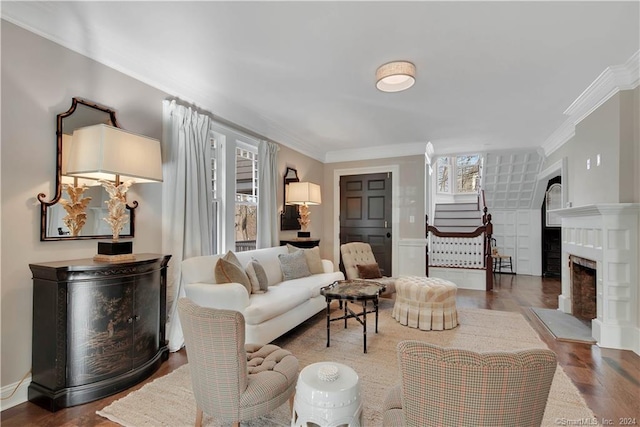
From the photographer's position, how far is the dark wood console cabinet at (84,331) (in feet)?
6.57

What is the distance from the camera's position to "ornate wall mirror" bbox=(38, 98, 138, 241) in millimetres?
2225

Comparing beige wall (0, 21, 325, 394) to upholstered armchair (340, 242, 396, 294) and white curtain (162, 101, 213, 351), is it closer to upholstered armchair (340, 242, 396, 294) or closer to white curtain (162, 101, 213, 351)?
white curtain (162, 101, 213, 351)

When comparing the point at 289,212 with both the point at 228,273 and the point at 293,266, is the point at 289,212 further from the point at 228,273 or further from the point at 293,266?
the point at 228,273

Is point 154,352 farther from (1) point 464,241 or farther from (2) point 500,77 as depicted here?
(1) point 464,241

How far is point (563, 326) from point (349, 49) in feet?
12.9

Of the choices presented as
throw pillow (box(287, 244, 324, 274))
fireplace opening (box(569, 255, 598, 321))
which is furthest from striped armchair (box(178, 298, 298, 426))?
fireplace opening (box(569, 255, 598, 321))

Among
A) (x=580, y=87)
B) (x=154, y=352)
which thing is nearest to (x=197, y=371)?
(x=154, y=352)

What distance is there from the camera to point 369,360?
9.00 ft

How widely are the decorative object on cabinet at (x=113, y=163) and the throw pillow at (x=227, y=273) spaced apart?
76cm

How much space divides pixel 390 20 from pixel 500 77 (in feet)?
5.15

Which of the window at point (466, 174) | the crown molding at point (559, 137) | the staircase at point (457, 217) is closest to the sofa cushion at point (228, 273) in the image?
the crown molding at point (559, 137)

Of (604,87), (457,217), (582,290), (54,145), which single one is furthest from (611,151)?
(457,217)

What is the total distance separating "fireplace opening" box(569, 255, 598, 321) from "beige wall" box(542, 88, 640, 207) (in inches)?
33.4

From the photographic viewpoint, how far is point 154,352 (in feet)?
8.30
